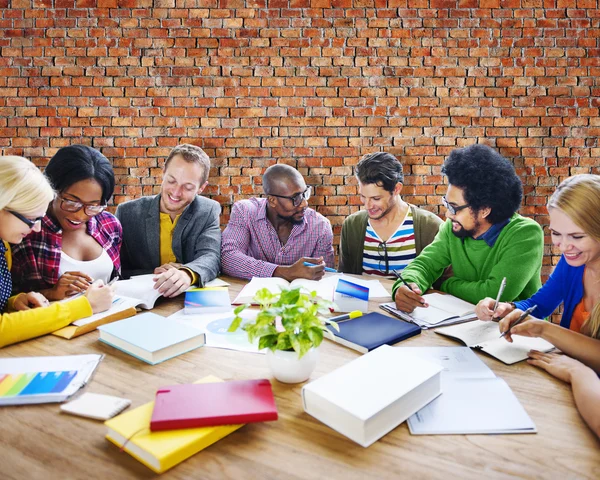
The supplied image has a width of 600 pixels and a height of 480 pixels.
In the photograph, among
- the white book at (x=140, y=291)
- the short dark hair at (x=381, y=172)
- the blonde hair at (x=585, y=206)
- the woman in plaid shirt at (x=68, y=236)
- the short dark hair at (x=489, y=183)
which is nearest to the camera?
the blonde hair at (x=585, y=206)

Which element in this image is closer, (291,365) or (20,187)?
(291,365)

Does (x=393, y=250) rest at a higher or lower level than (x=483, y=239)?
lower

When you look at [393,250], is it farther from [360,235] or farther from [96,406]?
[96,406]

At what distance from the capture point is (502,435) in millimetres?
846

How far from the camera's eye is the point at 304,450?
2.63 feet

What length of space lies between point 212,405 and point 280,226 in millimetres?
1685

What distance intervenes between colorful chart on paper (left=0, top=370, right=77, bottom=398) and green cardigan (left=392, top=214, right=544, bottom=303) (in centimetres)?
116

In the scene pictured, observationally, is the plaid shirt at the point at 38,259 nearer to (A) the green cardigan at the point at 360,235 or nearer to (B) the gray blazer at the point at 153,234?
(B) the gray blazer at the point at 153,234

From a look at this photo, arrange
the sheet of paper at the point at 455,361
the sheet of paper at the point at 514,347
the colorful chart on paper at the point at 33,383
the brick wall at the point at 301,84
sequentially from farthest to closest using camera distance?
1. the brick wall at the point at 301,84
2. the sheet of paper at the point at 514,347
3. the sheet of paper at the point at 455,361
4. the colorful chart on paper at the point at 33,383

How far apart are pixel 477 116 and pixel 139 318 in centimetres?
316

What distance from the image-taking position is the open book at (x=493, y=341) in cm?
118

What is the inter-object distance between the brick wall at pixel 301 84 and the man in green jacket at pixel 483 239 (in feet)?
5.36

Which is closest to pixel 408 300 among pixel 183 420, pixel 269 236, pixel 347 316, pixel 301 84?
pixel 347 316

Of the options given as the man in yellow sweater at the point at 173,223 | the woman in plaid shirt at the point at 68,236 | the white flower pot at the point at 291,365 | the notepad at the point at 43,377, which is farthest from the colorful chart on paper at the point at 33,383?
the man in yellow sweater at the point at 173,223
